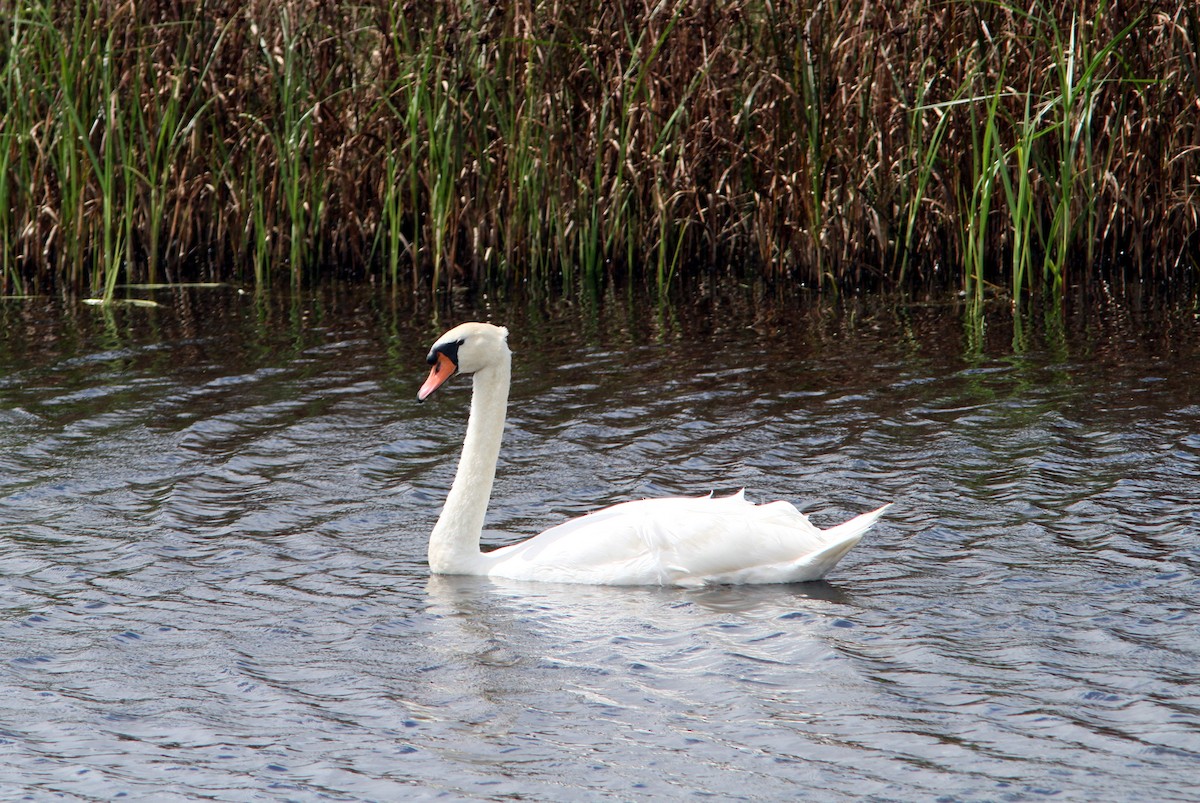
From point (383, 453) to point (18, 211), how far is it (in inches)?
215

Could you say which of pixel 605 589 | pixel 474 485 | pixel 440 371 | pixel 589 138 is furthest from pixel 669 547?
pixel 589 138

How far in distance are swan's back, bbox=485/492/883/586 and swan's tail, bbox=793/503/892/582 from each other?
1 centimetres

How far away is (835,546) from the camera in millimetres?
5621

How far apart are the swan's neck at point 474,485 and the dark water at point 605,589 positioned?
0.47 feet

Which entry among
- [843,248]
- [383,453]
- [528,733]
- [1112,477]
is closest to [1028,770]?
[528,733]

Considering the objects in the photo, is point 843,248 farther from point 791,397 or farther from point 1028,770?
point 1028,770

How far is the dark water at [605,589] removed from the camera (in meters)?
4.27

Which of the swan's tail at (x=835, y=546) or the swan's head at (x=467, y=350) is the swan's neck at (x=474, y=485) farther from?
the swan's tail at (x=835, y=546)

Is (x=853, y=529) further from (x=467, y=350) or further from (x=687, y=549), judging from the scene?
(x=467, y=350)

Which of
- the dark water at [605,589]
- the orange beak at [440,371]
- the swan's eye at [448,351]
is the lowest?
the dark water at [605,589]

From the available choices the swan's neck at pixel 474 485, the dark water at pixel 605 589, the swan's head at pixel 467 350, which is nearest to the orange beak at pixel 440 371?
the swan's head at pixel 467 350

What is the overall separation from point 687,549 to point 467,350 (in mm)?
1171

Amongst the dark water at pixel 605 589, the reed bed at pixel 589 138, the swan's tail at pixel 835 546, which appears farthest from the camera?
the reed bed at pixel 589 138

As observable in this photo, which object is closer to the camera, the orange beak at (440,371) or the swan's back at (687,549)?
the swan's back at (687,549)
